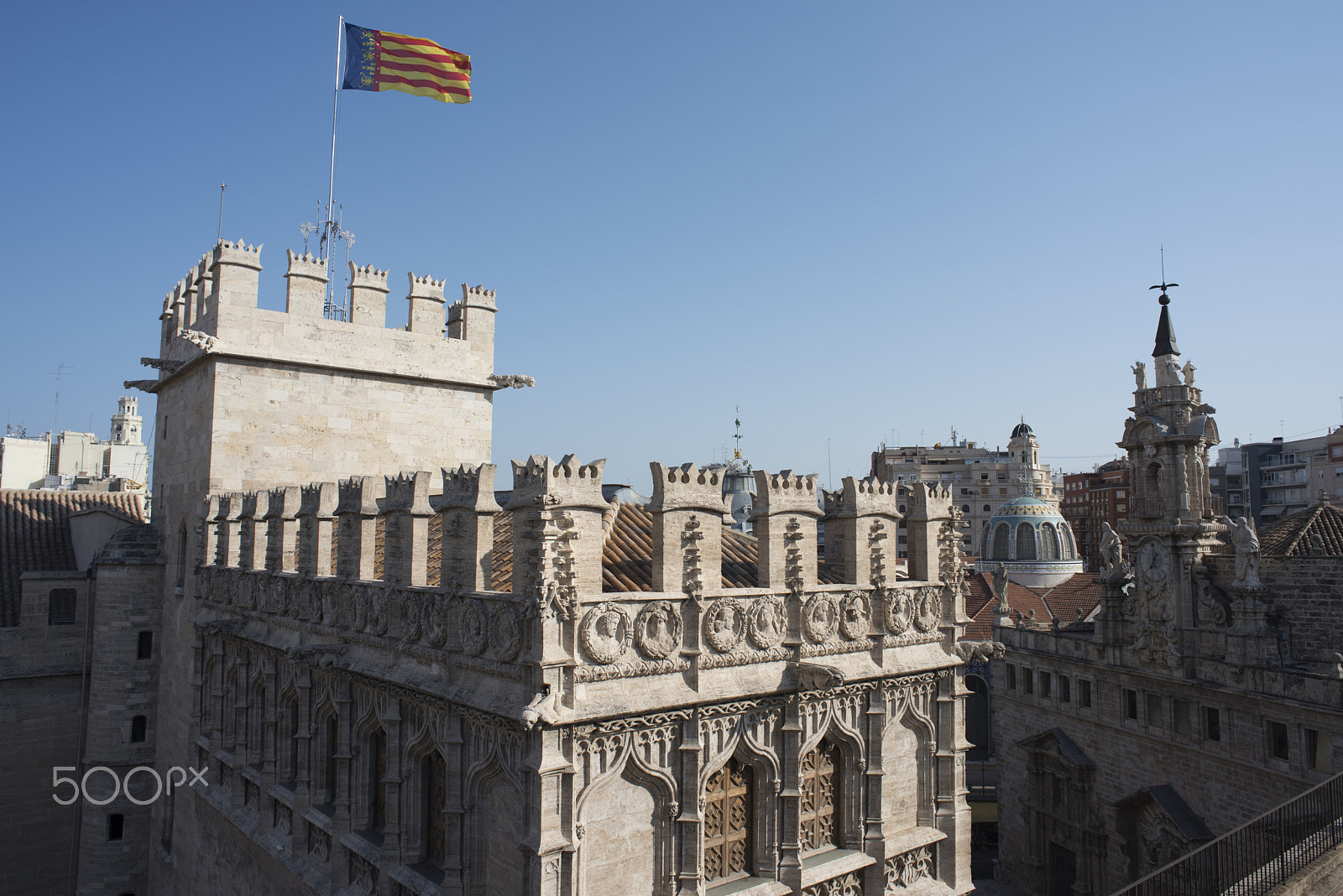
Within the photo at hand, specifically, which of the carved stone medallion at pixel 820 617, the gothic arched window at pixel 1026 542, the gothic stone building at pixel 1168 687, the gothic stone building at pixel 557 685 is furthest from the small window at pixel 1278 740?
the gothic arched window at pixel 1026 542

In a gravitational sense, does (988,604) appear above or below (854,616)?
below

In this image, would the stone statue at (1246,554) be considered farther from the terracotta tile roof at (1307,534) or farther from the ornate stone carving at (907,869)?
the ornate stone carving at (907,869)

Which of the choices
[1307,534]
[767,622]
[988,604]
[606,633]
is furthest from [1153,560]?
[606,633]

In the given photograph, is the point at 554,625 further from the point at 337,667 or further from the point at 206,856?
the point at 206,856

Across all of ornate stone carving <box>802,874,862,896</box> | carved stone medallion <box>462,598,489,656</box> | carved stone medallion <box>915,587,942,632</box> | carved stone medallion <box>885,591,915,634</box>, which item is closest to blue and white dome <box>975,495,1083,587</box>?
carved stone medallion <box>915,587,942,632</box>

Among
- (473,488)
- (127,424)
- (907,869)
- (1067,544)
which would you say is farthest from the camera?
(127,424)

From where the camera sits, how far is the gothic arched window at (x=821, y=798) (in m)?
14.6

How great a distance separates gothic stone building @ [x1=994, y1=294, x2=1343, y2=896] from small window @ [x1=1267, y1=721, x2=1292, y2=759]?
0.04m

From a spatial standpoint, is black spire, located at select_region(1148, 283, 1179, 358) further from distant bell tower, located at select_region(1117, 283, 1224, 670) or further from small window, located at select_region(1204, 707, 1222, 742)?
small window, located at select_region(1204, 707, 1222, 742)

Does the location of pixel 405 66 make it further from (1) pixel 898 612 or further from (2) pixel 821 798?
(2) pixel 821 798

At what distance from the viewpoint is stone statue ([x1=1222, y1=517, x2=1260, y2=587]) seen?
25.6 m

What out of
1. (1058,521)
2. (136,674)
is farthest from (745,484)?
(136,674)

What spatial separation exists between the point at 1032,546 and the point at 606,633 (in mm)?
52941

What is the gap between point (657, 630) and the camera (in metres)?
12.8
